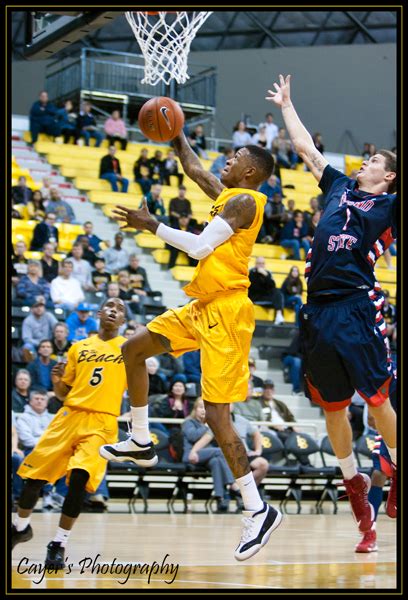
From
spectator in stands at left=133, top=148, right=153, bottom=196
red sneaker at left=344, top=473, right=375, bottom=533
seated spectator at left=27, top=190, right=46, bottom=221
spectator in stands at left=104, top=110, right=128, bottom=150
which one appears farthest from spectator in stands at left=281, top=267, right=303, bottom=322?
red sneaker at left=344, top=473, right=375, bottom=533

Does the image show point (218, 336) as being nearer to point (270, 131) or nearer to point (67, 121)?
point (67, 121)

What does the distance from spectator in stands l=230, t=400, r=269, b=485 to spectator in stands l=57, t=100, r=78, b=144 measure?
8656 mm

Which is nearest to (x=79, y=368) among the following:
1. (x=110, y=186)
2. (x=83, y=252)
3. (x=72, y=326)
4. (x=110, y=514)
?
(x=110, y=514)

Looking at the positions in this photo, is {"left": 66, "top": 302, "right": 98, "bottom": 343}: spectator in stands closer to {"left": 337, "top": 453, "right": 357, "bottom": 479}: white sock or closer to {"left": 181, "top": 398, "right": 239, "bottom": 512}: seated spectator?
{"left": 181, "top": 398, "right": 239, "bottom": 512}: seated spectator

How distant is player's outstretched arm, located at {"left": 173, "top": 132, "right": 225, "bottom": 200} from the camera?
686 centimetres

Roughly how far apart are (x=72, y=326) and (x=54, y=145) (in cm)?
694

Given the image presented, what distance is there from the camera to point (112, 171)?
1936 cm

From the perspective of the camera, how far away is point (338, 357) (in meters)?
6.19

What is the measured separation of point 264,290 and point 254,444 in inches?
192

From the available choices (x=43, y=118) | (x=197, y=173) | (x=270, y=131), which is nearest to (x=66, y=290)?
(x=43, y=118)

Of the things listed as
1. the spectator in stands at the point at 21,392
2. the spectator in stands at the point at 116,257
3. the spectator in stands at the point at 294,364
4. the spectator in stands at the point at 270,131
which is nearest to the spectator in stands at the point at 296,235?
the spectator in stands at the point at 294,364

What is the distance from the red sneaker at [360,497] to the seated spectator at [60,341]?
6.91 meters
